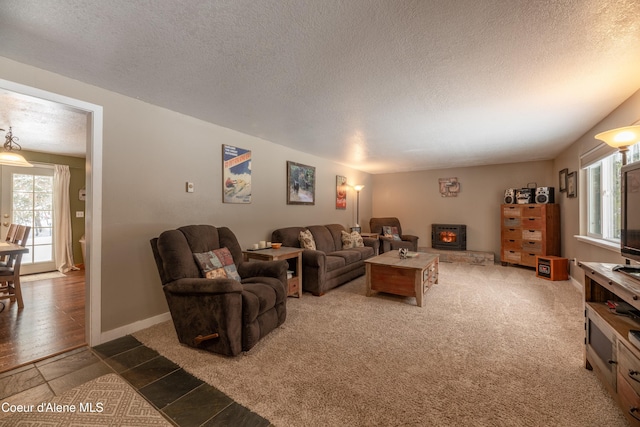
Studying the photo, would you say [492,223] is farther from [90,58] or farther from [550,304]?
[90,58]

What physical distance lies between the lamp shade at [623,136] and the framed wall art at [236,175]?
3.72 meters

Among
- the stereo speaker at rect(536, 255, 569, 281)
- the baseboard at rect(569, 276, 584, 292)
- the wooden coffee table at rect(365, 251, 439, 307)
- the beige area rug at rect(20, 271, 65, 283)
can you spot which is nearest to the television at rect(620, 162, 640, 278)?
the wooden coffee table at rect(365, 251, 439, 307)

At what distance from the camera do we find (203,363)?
2064mm

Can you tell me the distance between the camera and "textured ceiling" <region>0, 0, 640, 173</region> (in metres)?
1.47

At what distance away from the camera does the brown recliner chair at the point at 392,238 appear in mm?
5809

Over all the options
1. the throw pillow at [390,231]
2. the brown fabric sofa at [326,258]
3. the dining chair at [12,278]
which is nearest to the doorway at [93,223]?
the dining chair at [12,278]

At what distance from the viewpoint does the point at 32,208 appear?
5078 mm

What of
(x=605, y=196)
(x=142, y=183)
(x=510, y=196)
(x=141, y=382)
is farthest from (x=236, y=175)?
(x=510, y=196)

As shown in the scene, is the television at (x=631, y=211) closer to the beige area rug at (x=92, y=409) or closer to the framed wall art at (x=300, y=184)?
the beige area rug at (x=92, y=409)

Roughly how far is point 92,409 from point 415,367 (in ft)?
7.02

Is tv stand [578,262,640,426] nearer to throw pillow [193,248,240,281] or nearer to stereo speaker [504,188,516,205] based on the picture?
throw pillow [193,248,240,281]

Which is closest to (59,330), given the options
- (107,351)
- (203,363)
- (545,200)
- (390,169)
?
(107,351)

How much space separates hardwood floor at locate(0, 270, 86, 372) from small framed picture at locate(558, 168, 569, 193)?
23.3 feet

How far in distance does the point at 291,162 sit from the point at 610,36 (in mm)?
3808
